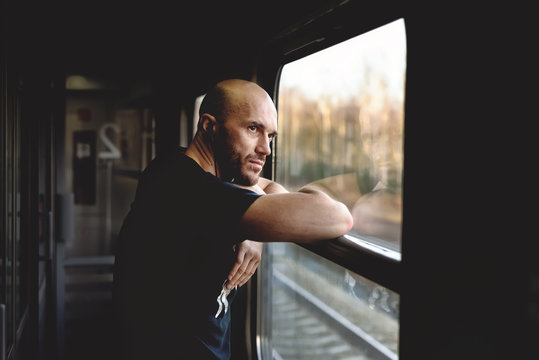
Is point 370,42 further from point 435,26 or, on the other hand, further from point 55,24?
point 55,24

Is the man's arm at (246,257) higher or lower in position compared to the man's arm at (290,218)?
lower

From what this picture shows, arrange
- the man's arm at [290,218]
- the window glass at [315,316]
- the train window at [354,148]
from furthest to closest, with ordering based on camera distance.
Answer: the window glass at [315,316] → the train window at [354,148] → the man's arm at [290,218]

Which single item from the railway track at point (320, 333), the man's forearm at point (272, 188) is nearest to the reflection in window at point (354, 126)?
the man's forearm at point (272, 188)

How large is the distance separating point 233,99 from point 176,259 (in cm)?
50

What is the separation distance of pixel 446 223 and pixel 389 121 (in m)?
0.79

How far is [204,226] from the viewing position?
3.97 feet

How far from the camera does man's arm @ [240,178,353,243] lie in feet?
3.63

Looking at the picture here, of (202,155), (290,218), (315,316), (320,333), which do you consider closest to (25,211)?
(202,155)

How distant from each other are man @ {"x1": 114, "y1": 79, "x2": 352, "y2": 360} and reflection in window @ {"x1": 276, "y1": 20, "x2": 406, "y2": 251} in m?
0.36

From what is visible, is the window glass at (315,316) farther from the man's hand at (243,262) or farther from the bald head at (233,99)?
the bald head at (233,99)

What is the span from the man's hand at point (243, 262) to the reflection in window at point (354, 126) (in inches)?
14.1

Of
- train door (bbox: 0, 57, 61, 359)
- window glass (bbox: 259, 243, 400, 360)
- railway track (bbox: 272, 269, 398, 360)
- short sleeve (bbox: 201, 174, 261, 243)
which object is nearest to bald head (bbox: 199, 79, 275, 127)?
short sleeve (bbox: 201, 174, 261, 243)

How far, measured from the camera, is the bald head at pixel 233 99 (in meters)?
1.29

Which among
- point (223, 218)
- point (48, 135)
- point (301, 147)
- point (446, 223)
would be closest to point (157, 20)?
point (48, 135)
